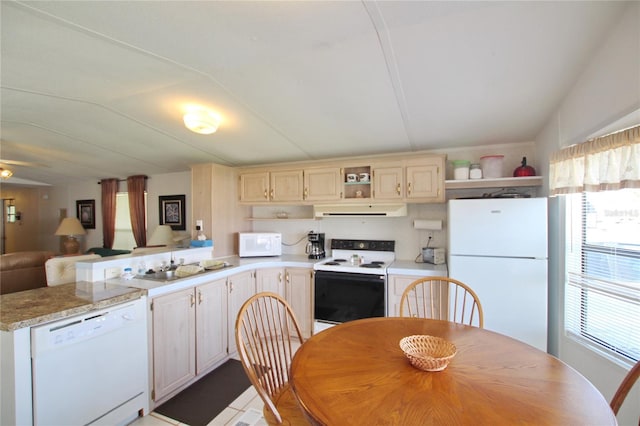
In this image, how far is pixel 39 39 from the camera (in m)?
1.59

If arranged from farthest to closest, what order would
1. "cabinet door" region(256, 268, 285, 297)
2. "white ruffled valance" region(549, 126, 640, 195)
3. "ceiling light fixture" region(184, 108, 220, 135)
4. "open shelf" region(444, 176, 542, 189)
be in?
"cabinet door" region(256, 268, 285, 297)
"open shelf" region(444, 176, 542, 189)
"ceiling light fixture" region(184, 108, 220, 135)
"white ruffled valance" region(549, 126, 640, 195)

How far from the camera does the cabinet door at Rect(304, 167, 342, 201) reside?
3.26 m

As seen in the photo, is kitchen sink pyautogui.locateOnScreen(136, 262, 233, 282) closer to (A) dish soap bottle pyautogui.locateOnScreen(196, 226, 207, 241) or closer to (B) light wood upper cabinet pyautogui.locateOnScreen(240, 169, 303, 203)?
(A) dish soap bottle pyautogui.locateOnScreen(196, 226, 207, 241)

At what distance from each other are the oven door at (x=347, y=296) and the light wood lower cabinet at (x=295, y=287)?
154mm

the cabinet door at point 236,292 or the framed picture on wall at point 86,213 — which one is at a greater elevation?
the framed picture on wall at point 86,213

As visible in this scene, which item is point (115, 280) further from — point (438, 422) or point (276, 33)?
point (438, 422)

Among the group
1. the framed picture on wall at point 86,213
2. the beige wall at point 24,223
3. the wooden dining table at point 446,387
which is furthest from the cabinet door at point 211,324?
the beige wall at point 24,223

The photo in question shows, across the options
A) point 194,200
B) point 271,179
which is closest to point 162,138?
point 194,200

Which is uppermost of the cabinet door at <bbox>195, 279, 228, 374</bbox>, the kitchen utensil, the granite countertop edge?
the kitchen utensil

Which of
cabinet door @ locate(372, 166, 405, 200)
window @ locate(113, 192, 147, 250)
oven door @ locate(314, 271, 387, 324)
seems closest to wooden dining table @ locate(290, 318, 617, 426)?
oven door @ locate(314, 271, 387, 324)

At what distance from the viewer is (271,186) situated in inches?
142

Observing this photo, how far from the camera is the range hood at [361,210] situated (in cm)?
307

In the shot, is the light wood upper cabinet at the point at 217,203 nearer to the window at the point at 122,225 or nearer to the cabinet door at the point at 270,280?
the cabinet door at the point at 270,280

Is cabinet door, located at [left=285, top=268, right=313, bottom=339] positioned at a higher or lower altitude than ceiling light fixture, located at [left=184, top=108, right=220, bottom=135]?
lower
